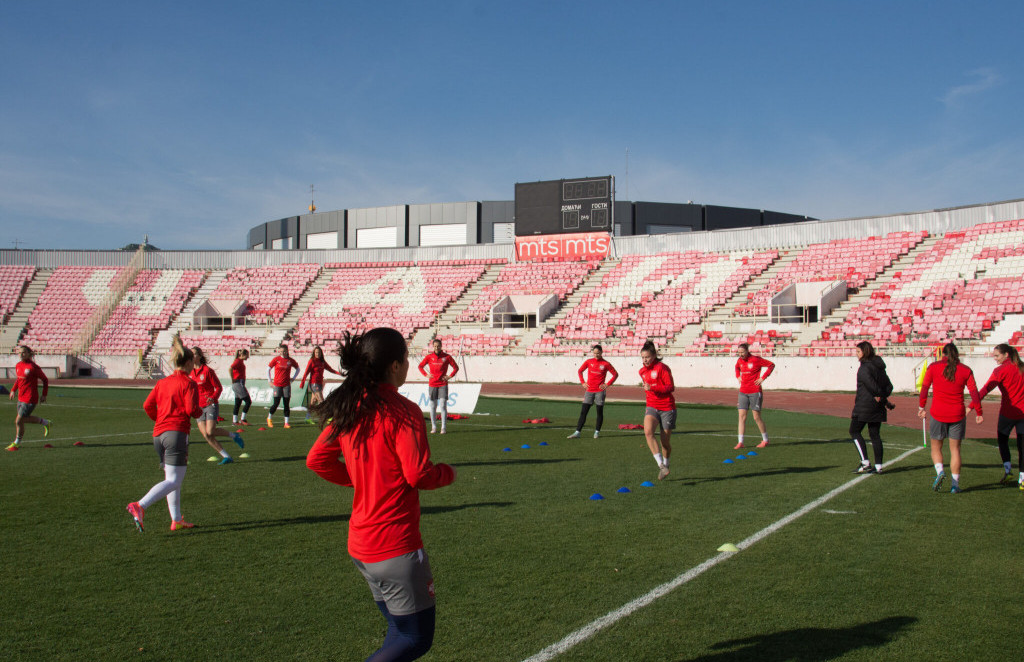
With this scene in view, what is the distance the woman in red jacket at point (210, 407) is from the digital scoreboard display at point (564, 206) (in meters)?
30.6

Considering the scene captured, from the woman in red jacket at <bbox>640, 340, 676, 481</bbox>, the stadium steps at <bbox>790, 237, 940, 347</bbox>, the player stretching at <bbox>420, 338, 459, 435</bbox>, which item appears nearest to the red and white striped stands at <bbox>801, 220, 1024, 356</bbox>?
the stadium steps at <bbox>790, 237, 940, 347</bbox>

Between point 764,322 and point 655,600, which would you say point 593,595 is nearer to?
Result: point 655,600

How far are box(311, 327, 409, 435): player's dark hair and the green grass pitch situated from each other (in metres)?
1.96

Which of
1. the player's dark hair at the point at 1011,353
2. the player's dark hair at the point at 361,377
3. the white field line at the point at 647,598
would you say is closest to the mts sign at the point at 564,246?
the player's dark hair at the point at 1011,353

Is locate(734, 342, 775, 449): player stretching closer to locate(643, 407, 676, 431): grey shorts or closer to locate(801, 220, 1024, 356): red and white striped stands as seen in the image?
locate(643, 407, 676, 431): grey shorts

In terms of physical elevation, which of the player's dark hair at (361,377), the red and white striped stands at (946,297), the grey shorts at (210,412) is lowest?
the grey shorts at (210,412)

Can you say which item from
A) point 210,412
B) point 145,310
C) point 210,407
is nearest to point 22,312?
point 145,310

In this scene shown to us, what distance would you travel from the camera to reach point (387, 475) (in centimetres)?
341

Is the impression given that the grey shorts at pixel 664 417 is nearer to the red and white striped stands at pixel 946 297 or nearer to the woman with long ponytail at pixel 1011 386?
the woman with long ponytail at pixel 1011 386

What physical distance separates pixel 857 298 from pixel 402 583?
113ft

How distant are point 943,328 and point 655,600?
28650mm

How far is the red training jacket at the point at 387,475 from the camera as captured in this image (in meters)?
3.34

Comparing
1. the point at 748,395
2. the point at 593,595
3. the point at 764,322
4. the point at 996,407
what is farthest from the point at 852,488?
the point at 764,322

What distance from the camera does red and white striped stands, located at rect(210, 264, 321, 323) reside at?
45841mm
